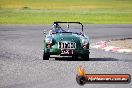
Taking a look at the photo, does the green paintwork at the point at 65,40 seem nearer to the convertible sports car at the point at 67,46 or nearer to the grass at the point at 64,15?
the convertible sports car at the point at 67,46

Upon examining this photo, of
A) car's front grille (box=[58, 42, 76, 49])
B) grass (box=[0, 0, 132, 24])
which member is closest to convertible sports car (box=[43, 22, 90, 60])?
car's front grille (box=[58, 42, 76, 49])

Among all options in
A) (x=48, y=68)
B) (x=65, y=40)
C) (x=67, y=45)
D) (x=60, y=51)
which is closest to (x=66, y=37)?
(x=65, y=40)

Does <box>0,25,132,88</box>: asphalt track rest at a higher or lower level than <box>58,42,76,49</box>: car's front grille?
lower

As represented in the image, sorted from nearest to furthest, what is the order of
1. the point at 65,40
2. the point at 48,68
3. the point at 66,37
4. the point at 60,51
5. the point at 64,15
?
the point at 48,68 < the point at 60,51 < the point at 65,40 < the point at 66,37 < the point at 64,15

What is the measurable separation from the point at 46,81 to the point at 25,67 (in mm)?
3621

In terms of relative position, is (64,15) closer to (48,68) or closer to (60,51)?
(60,51)

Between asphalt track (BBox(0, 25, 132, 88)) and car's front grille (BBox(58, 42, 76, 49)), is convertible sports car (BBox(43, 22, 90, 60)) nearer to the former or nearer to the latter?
car's front grille (BBox(58, 42, 76, 49))

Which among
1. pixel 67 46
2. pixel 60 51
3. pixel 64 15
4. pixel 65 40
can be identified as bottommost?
pixel 64 15

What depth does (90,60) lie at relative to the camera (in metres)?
21.1

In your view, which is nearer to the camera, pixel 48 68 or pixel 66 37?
pixel 48 68

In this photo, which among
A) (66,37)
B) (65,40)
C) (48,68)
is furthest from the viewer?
(66,37)

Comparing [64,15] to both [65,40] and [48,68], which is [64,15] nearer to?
[65,40]

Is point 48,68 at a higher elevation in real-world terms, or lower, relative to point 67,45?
lower

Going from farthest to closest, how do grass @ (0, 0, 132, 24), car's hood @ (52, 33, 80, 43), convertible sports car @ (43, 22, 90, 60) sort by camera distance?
grass @ (0, 0, 132, 24), car's hood @ (52, 33, 80, 43), convertible sports car @ (43, 22, 90, 60)
